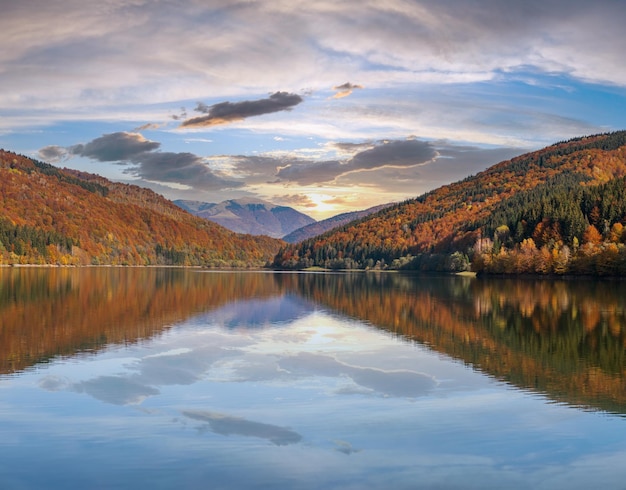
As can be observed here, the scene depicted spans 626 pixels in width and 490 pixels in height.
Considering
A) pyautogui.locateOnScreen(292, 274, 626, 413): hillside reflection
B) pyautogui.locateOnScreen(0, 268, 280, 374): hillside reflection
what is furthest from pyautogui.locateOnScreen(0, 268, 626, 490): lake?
pyautogui.locateOnScreen(0, 268, 280, 374): hillside reflection

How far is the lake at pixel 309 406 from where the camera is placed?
1446 centimetres

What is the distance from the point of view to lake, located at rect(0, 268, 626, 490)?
569 inches

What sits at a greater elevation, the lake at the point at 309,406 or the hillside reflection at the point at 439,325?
the hillside reflection at the point at 439,325

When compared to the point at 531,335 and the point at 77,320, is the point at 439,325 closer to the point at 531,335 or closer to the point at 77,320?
the point at 531,335

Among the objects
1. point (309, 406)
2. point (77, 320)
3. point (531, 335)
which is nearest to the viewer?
point (309, 406)

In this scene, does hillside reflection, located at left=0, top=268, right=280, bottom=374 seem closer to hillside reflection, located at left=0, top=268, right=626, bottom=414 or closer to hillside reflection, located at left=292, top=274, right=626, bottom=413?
hillside reflection, located at left=0, top=268, right=626, bottom=414

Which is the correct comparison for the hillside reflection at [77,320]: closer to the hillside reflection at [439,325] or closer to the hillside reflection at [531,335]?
the hillside reflection at [439,325]

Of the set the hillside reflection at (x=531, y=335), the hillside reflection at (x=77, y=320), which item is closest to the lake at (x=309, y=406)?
the hillside reflection at (x=531, y=335)

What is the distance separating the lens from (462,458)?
15430 mm

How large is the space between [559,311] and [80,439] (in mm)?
45513

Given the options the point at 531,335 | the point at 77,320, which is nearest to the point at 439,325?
the point at 531,335

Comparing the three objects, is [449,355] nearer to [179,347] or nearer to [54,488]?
[179,347]

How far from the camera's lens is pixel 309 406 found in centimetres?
2055

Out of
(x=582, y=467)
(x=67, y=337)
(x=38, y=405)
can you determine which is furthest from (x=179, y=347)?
(x=582, y=467)
